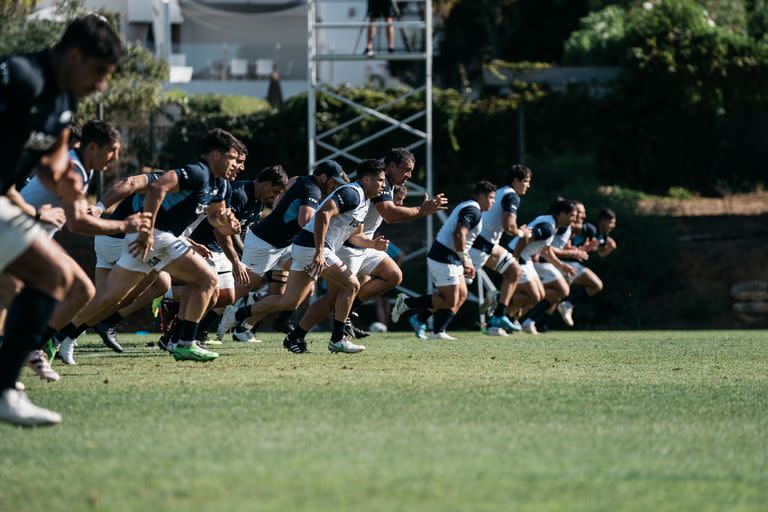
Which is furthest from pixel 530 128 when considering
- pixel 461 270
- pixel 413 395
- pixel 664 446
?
pixel 664 446

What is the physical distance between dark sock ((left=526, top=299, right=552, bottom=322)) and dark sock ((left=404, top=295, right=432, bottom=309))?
2.84m

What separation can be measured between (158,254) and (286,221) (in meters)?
3.47

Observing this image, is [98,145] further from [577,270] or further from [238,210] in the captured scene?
[577,270]

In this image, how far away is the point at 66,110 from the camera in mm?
6191

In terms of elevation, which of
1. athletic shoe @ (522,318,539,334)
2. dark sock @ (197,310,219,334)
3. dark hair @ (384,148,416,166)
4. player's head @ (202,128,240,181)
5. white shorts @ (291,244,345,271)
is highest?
player's head @ (202,128,240,181)

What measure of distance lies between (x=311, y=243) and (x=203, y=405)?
481cm

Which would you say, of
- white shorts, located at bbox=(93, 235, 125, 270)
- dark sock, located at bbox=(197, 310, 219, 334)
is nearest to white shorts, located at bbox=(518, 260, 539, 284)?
dark sock, located at bbox=(197, 310, 219, 334)

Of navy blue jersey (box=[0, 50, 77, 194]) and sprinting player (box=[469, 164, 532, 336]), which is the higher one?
navy blue jersey (box=[0, 50, 77, 194])

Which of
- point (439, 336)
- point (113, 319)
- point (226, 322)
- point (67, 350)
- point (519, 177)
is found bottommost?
point (439, 336)

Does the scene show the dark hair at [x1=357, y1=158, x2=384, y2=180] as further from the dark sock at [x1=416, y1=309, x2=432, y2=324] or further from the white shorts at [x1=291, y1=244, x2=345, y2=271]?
the dark sock at [x1=416, y1=309, x2=432, y2=324]

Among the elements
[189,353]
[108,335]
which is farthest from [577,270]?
[189,353]

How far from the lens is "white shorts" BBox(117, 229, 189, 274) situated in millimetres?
9586

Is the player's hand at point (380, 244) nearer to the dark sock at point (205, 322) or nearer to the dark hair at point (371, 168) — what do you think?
the dark hair at point (371, 168)

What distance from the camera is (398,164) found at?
12609 millimetres
